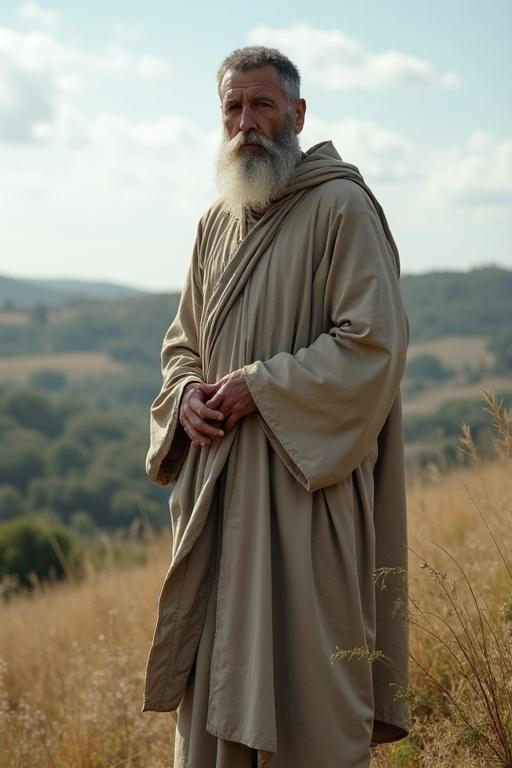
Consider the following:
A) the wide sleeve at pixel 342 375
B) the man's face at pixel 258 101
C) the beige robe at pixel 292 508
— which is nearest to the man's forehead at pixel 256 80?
the man's face at pixel 258 101

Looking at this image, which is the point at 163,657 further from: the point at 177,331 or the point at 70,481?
the point at 70,481

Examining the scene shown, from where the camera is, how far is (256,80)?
3359 mm

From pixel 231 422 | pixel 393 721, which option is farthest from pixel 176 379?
pixel 393 721

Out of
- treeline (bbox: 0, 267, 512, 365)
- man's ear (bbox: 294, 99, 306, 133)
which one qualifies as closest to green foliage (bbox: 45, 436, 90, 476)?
treeline (bbox: 0, 267, 512, 365)

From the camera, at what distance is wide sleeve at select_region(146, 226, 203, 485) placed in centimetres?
343

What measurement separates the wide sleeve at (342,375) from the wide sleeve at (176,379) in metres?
0.38

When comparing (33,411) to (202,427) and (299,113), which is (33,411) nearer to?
(299,113)

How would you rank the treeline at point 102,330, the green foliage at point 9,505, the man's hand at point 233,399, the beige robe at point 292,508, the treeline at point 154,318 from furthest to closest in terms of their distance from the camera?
the treeline at point 102,330
the treeline at point 154,318
the green foliage at point 9,505
the man's hand at point 233,399
the beige robe at point 292,508

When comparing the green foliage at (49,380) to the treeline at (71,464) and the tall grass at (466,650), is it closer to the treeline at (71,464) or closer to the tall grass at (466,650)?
the treeline at (71,464)

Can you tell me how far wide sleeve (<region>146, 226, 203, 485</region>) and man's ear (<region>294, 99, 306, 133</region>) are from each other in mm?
→ 521

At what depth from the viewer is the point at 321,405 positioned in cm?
313

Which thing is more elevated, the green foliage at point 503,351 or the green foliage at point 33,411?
Result: the green foliage at point 503,351

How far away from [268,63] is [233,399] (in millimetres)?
1076

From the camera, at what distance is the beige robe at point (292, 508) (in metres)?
3.05
